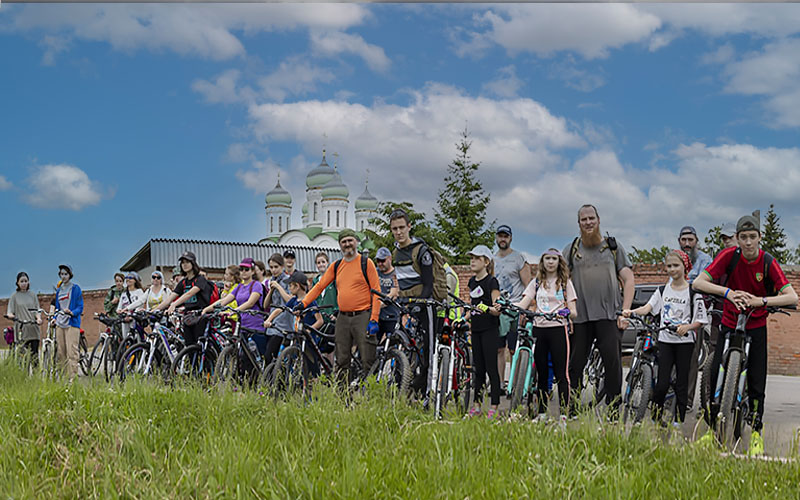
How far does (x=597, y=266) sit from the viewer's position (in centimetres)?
719

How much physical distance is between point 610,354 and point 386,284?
285 cm

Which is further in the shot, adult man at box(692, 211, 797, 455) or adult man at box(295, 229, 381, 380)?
adult man at box(295, 229, 381, 380)

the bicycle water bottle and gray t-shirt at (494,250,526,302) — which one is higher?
gray t-shirt at (494,250,526,302)

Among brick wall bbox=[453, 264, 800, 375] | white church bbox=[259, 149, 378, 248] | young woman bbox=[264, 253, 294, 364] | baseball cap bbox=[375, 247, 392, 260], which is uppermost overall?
white church bbox=[259, 149, 378, 248]

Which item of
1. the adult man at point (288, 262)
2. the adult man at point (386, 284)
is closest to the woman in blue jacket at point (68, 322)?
the adult man at point (288, 262)

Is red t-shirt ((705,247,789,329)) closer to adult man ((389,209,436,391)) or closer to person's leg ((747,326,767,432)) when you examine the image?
person's leg ((747,326,767,432))

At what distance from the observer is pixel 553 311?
724cm

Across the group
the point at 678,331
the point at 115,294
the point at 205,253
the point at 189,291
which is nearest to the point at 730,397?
the point at 678,331

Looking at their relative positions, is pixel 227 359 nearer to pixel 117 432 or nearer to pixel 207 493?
pixel 117 432

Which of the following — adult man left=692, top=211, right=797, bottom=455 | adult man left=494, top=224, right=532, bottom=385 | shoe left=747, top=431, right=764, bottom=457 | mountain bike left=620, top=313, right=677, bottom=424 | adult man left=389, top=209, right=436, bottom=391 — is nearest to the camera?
shoe left=747, top=431, right=764, bottom=457

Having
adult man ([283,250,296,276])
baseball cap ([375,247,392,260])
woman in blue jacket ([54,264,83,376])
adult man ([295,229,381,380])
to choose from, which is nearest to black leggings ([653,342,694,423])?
adult man ([295,229,381,380])

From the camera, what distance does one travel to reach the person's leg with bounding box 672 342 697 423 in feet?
25.0

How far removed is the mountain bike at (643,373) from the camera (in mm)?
7523

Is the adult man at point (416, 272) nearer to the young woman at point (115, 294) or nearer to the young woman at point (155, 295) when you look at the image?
the young woman at point (155, 295)
